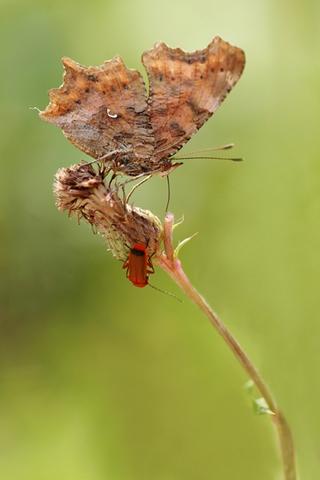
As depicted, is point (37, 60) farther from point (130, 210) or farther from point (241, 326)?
point (130, 210)

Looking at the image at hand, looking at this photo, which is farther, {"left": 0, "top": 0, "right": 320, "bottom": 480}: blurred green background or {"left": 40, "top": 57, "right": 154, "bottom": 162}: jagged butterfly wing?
{"left": 0, "top": 0, "right": 320, "bottom": 480}: blurred green background

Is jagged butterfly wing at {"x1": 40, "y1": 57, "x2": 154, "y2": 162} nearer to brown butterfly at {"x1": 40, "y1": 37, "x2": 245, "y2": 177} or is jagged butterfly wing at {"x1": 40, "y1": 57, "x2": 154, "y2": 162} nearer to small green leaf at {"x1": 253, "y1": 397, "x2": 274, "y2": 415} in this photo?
brown butterfly at {"x1": 40, "y1": 37, "x2": 245, "y2": 177}

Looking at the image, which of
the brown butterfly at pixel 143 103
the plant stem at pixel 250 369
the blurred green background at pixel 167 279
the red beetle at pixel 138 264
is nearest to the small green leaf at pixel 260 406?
the plant stem at pixel 250 369

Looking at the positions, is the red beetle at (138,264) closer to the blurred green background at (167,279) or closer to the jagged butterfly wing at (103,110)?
the jagged butterfly wing at (103,110)

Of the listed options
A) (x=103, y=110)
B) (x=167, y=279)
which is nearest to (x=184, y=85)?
(x=103, y=110)

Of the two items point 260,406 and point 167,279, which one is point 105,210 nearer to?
point 260,406

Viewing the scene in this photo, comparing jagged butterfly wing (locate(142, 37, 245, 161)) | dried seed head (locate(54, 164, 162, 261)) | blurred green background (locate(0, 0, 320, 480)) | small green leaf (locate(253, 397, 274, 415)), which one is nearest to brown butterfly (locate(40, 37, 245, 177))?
jagged butterfly wing (locate(142, 37, 245, 161))
